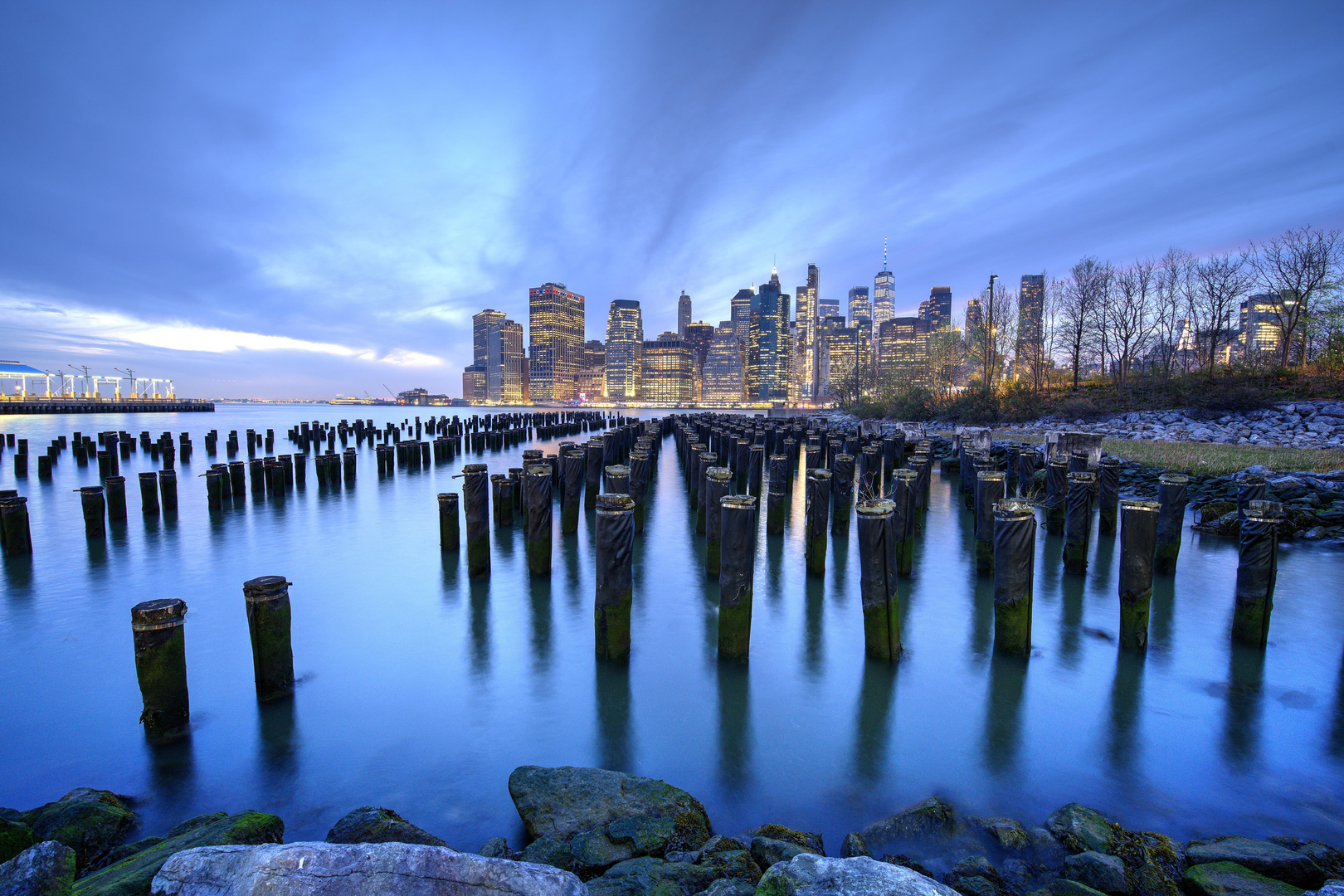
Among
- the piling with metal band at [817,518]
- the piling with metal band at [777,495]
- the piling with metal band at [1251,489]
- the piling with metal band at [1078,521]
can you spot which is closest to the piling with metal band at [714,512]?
the piling with metal band at [817,518]

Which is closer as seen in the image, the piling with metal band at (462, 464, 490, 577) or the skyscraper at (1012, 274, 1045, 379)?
the piling with metal band at (462, 464, 490, 577)

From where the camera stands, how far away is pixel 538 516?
9.20 meters

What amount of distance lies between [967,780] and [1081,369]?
5421cm

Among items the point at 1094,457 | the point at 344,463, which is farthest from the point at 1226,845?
A: the point at 344,463

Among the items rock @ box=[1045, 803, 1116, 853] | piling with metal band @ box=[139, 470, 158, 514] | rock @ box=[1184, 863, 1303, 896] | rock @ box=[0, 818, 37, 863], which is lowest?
rock @ box=[1045, 803, 1116, 853]

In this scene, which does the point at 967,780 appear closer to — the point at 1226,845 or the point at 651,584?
the point at 1226,845

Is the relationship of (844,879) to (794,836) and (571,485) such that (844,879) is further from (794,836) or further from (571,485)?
(571,485)

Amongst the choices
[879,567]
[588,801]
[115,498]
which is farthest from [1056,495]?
[115,498]

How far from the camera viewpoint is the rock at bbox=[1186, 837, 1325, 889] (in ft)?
10.3

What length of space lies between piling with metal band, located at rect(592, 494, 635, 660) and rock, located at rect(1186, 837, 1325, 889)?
467cm

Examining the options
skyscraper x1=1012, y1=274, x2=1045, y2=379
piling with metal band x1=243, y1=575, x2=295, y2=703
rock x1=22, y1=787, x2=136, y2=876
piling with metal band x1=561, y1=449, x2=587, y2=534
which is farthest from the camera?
skyscraper x1=1012, y1=274, x2=1045, y2=379

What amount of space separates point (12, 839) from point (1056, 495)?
14.7 m

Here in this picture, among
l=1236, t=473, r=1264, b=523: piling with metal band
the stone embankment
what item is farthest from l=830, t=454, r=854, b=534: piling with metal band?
the stone embankment

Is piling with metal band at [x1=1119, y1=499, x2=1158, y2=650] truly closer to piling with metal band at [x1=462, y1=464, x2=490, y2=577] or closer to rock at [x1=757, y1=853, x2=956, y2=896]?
rock at [x1=757, y1=853, x2=956, y2=896]
